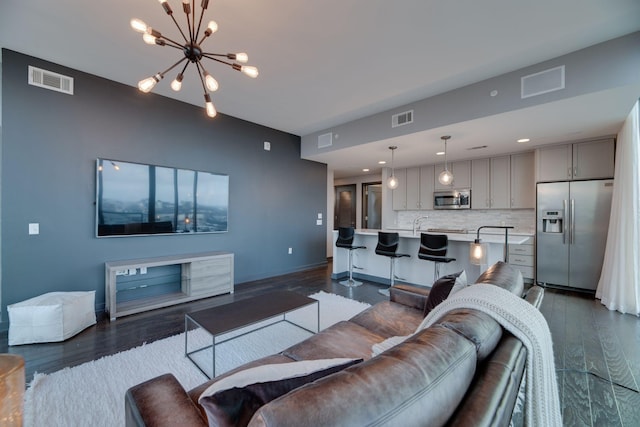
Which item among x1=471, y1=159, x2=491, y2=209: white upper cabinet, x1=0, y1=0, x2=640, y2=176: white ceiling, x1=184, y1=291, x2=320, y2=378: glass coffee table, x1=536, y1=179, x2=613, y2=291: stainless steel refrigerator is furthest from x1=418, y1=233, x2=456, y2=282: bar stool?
x1=471, y1=159, x2=491, y2=209: white upper cabinet

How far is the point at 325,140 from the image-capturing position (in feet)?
16.9

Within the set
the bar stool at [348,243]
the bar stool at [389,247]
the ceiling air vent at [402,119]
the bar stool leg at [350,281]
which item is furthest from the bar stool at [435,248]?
the ceiling air vent at [402,119]

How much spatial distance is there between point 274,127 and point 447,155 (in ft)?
11.4

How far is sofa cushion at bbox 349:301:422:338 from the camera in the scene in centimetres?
193

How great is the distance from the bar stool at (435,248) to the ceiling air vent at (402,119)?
1.73 meters

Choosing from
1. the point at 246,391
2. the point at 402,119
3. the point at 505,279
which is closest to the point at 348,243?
the point at 402,119

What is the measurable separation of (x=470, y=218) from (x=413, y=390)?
19.9 ft

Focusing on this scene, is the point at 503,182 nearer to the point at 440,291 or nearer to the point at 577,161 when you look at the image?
Result: the point at 577,161

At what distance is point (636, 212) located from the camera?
325 cm

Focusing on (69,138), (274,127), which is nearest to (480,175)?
(274,127)

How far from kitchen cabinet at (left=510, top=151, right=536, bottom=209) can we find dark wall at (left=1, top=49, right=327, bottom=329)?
486 centimetres

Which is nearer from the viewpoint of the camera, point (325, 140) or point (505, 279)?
point (505, 279)

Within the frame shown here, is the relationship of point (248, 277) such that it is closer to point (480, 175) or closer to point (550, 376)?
point (550, 376)

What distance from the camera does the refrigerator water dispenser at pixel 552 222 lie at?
14.4 ft
